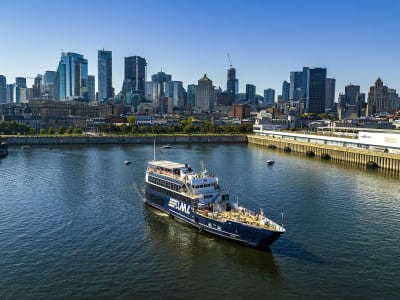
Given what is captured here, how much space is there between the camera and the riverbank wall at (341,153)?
10369 centimetres

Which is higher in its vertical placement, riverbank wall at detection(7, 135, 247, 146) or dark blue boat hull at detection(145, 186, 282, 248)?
riverbank wall at detection(7, 135, 247, 146)

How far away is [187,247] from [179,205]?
9.24 meters

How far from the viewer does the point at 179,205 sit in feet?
176

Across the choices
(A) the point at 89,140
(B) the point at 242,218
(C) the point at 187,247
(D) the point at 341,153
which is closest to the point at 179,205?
(C) the point at 187,247

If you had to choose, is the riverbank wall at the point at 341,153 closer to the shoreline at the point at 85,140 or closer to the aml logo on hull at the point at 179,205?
the shoreline at the point at 85,140

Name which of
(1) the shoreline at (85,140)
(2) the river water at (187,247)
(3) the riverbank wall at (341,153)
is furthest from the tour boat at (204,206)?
(1) the shoreline at (85,140)

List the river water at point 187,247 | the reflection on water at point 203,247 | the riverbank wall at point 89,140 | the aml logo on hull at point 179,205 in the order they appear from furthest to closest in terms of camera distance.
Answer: the riverbank wall at point 89,140 < the aml logo on hull at point 179,205 < the reflection on water at point 203,247 < the river water at point 187,247

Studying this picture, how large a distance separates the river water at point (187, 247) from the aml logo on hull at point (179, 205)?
2283 millimetres

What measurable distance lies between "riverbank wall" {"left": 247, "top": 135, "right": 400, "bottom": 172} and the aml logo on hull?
7129 centimetres

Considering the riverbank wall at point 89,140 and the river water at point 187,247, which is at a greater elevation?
the riverbank wall at point 89,140

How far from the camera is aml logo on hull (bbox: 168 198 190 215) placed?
5159 centimetres

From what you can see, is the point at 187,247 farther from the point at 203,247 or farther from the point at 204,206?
the point at 204,206

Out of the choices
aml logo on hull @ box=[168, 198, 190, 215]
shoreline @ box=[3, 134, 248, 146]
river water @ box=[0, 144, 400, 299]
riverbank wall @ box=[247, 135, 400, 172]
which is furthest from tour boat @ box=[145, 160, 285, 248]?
shoreline @ box=[3, 134, 248, 146]

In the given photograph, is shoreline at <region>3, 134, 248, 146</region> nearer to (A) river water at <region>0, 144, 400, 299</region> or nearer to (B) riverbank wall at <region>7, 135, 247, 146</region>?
(B) riverbank wall at <region>7, 135, 247, 146</region>
